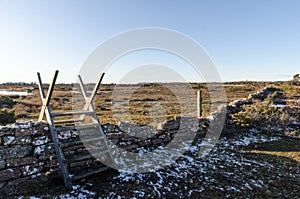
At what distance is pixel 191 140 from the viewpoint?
738 centimetres

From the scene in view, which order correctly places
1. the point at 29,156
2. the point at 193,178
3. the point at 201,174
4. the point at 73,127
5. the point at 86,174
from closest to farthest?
the point at 29,156
the point at 86,174
the point at 73,127
the point at 193,178
the point at 201,174

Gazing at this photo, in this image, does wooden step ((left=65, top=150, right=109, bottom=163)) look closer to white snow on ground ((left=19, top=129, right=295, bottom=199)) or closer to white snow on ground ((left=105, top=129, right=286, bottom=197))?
white snow on ground ((left=19, top=129, right=295, bottom=199))

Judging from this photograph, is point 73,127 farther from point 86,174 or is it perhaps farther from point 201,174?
point 201,174

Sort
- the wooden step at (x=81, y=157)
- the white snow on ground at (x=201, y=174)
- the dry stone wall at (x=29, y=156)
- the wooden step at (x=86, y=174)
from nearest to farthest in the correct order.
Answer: the dry stone wall at (x=29, y=156), the wooden step at (x=86, y=174), the wooden step at (x=81, y=157), the white snow on ground at (x=201, y=174)

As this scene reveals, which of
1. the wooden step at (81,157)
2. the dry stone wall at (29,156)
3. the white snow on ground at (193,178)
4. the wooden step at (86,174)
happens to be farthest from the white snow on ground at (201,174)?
the dry stone wall at (29,156)

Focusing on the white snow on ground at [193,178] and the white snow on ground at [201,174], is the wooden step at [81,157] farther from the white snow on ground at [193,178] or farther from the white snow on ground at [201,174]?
the white snow on ground at [201,174]

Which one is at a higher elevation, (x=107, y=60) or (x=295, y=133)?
(x=107, y=60)

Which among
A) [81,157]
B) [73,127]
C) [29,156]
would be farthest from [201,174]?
[29,156]

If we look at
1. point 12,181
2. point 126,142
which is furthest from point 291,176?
point 12,181

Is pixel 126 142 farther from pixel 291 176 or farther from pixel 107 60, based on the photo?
pixel 291 176

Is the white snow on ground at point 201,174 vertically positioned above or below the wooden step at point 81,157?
below

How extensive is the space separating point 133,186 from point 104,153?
1.03m

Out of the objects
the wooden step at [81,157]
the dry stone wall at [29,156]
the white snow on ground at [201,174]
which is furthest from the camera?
the white snow on ground at [201,174]

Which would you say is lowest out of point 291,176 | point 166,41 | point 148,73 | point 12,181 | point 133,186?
point 291,176
